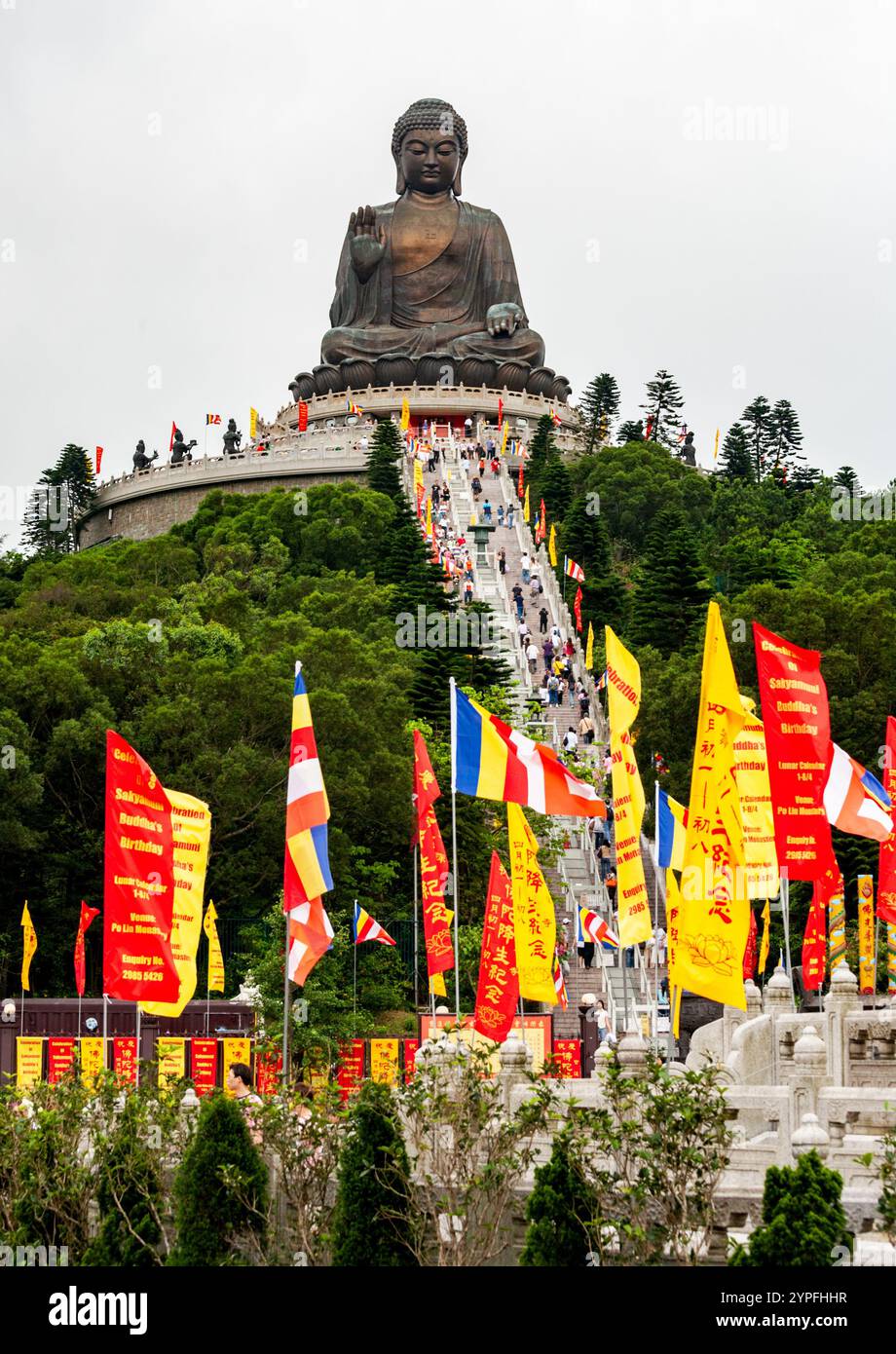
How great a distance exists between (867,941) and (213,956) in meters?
9.30

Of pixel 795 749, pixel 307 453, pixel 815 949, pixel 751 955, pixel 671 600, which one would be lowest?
pixel 815 949

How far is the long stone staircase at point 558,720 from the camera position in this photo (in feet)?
106

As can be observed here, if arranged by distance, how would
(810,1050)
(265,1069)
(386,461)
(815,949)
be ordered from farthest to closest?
(386,461), (265,1069), (815,949), (810,1050)

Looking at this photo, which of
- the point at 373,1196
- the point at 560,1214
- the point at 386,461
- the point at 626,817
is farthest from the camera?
the point at 386,461

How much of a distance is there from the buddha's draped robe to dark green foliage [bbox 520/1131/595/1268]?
62120 mm

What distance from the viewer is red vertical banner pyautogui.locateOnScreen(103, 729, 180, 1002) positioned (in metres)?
18.5

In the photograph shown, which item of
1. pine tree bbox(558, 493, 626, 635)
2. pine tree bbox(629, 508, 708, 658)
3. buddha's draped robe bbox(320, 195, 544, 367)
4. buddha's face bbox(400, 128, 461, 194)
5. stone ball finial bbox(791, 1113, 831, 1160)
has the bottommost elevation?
stone ball finial bbox(791, 1113, 831, 1160)

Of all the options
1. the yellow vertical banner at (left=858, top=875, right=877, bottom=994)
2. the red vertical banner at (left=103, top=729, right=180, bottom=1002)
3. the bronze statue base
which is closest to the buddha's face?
the bronze statue base

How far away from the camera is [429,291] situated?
251 ft

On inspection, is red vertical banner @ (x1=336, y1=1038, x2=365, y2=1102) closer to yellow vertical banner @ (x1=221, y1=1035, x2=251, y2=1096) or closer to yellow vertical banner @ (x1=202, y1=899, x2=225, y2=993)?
yellow vertical banner @ (x1=221, y1=1035, x2=251, y2=1096)

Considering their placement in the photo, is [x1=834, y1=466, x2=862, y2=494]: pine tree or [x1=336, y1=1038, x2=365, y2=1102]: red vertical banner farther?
[x1=834, y1=466, x2=862, y2=494]: pine tree

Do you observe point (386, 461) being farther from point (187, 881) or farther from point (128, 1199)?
point (128, 1199)

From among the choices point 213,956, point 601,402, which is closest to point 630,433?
point 601,402
